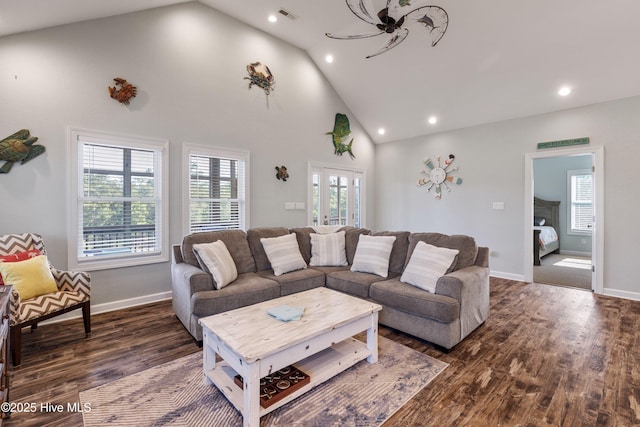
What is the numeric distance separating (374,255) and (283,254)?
104cm

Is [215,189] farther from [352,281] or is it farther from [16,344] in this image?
[16,344]

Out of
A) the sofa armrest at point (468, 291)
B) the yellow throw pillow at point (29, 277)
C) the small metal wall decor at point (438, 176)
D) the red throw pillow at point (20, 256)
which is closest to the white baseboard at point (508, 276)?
the small metal wall decor at point (438, 176)

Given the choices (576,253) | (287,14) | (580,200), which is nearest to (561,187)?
(580,200)

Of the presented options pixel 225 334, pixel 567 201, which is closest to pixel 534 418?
pixel 225 334

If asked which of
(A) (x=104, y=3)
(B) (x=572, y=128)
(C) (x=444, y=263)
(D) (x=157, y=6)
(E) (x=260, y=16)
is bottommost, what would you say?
(C) (x=444, y=263)

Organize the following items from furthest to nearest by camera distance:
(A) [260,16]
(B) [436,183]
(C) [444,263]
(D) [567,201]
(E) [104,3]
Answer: (D) [567,201], (B) [436,183], (A) [260,16], (E) [104,3], (C) [444,263]

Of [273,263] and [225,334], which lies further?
[273,263]

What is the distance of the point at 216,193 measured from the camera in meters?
4.37

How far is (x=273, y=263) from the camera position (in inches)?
130

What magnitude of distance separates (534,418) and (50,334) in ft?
13.1

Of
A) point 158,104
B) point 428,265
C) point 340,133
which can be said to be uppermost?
point 340,133

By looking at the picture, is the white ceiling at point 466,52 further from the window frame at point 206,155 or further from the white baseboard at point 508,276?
the white baseboard at point 508,276

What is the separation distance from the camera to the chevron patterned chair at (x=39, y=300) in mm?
2238

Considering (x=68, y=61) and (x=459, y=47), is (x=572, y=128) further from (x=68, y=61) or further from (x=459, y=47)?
(x=68, y=61)
